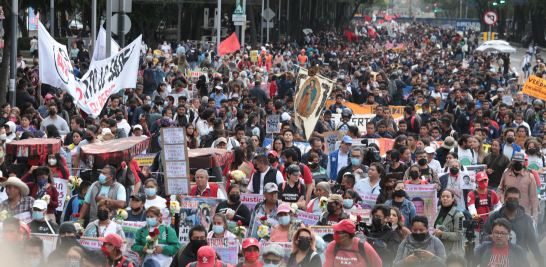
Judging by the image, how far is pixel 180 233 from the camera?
823cm

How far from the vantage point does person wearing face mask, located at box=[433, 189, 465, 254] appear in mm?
7744

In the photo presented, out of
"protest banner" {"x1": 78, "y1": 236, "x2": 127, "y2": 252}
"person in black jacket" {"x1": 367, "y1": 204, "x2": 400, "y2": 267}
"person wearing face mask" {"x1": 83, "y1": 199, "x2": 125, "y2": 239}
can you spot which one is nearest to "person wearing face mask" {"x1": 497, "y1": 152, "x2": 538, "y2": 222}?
"person in black jacket" {"x1": 367, "y1": 204, "x2": 400, "y2": 267}

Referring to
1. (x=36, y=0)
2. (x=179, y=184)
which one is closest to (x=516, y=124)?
(x=179, y=184)

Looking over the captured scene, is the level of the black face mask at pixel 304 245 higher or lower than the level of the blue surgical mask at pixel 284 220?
higher

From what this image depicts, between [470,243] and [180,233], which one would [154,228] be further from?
[470,243]

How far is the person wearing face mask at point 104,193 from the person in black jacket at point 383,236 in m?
2.94

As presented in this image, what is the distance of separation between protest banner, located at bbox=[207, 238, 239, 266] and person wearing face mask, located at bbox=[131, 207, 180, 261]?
383 mm

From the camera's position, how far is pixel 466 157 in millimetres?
11117

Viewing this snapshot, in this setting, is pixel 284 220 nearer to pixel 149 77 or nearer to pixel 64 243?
pixel 64 243

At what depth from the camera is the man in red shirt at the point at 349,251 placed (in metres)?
6.32

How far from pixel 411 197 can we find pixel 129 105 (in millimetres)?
7705

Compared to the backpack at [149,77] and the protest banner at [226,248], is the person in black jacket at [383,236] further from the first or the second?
the backpack at [149,77]

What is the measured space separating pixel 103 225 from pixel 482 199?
15.2 feet

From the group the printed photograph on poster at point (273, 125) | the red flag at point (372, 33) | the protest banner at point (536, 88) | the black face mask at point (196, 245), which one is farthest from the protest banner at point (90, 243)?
the red flag at point (372, 33)
